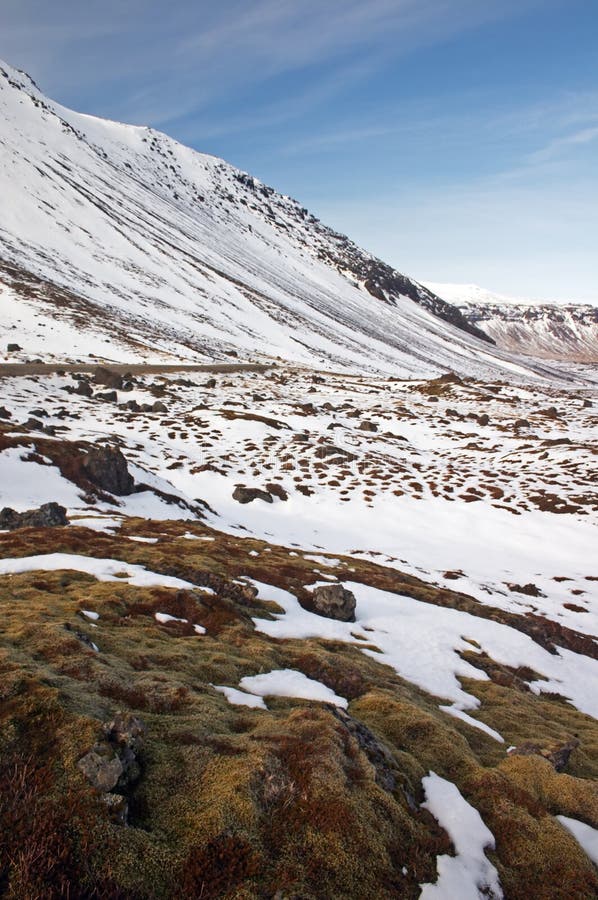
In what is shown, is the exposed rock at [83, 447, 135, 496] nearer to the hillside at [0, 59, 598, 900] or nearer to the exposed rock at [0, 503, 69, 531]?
the hillside at [0, 59, 598, 900]

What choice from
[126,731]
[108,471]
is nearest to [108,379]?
[108,471]

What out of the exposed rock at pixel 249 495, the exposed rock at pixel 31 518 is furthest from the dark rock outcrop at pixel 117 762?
the exposed rock at pixel 249 495

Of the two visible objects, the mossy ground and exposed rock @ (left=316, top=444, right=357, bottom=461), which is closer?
the mossy ground

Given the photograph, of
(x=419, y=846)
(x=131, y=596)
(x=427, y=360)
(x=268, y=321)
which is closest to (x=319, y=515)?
(x=131, y=596)

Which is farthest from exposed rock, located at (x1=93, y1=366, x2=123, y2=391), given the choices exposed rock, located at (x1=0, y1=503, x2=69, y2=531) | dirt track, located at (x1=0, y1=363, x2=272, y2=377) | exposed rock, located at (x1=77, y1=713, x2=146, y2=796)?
exposed rock, located at (x1=77, y1=713, x2=146, y2=796)

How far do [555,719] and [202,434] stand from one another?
40771 millimetres

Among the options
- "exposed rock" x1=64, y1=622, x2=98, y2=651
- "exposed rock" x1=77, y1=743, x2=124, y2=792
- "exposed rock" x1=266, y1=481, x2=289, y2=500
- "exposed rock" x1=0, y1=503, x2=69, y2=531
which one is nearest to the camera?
"exposed rock" x1=77, y1=743, x2=124, y2=792

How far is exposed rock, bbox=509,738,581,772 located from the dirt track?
66013 mm

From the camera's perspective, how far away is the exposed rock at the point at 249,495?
1407 inches

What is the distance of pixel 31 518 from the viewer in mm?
20422

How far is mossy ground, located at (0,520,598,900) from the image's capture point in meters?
5.07

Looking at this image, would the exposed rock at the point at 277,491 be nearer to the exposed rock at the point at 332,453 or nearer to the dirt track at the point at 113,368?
the exposed rock at the point at 332,453

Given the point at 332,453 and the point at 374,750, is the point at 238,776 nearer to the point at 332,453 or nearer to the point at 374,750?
the point at 374,750

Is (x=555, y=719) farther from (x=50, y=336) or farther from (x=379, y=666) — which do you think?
(x=50, y=336)
